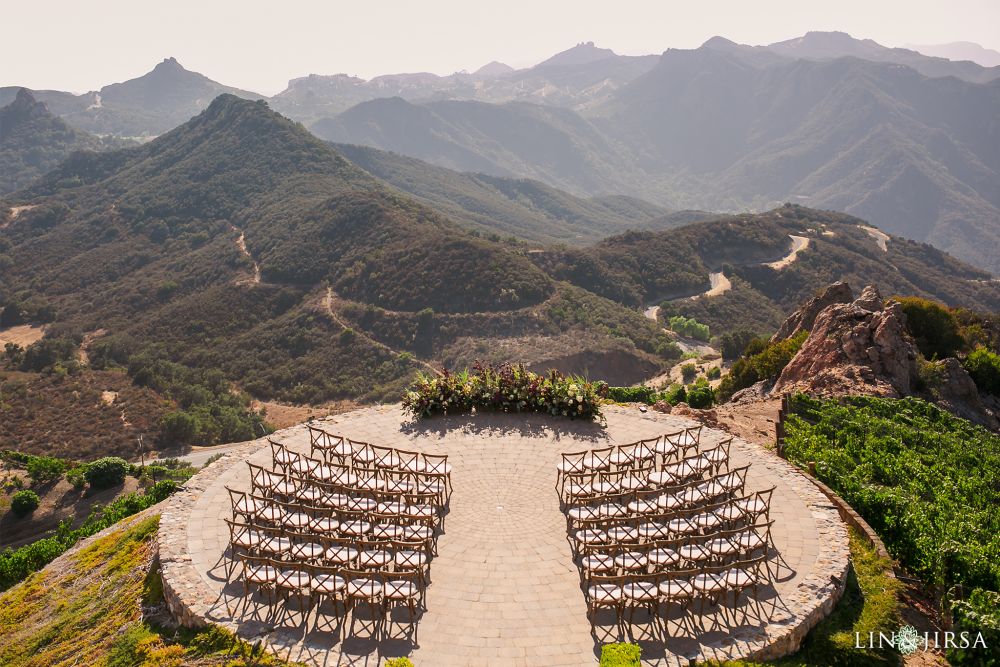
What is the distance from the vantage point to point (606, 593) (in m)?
10.8

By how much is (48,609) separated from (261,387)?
54307 millimetres

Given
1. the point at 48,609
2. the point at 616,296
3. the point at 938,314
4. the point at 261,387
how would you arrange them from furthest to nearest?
the point at 616,296 < the point at 261,387 < the point at 938,314 < the point at 48,609

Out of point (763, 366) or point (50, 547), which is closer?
point (50, 547)

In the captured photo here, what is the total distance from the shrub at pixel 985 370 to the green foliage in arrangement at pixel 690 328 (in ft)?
168

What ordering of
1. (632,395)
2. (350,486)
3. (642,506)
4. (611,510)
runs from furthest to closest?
1. (632,395)
2. (350,486)
3. (642,506)
4. (611,510)

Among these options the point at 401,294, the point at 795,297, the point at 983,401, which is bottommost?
the point at 795,297

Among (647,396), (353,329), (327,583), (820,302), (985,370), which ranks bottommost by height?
(353,329)

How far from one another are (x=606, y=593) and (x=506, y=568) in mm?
2433

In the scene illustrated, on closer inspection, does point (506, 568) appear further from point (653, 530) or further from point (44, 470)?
point (44, 470)

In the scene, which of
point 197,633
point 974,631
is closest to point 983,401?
point 974,631

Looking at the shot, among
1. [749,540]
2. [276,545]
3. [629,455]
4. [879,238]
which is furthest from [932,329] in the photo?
[879,238]

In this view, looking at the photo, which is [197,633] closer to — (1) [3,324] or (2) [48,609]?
(2) [48,609]

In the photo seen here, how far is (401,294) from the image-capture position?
260 ft

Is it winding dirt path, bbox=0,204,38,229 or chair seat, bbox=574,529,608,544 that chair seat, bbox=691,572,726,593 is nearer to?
chair seat, bbox=574,529,608,544
